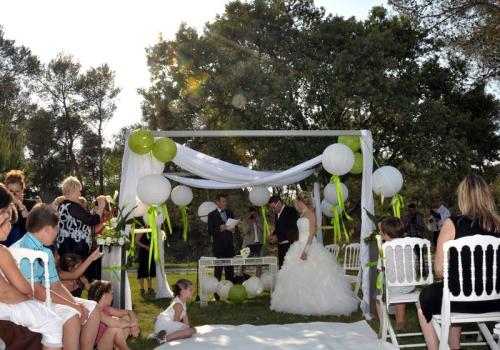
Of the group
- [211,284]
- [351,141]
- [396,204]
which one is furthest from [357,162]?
[211,284]

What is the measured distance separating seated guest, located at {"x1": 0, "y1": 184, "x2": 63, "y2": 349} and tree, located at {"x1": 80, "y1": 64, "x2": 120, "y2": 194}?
25825 mm

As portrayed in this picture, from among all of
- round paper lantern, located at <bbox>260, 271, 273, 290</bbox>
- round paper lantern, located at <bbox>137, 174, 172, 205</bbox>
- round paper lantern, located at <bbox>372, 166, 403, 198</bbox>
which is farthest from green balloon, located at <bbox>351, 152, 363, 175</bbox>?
round paper lantern, located at <bbox>137, 174, 172, 205</bbox>

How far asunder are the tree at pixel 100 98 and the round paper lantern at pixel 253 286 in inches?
823

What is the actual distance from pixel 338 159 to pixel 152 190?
2483 mm

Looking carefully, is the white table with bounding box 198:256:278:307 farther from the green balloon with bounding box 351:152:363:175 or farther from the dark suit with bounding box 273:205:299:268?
the green balloon with bounding box 351:152:363:175

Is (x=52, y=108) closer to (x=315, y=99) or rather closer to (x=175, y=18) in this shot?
(x=175, y=18)

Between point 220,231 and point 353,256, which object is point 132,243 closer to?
point 220,231

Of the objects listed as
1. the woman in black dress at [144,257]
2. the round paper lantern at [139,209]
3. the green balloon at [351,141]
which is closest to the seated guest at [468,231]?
the green balloon at [351,141]

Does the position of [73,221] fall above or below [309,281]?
above

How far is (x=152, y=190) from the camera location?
6996mm

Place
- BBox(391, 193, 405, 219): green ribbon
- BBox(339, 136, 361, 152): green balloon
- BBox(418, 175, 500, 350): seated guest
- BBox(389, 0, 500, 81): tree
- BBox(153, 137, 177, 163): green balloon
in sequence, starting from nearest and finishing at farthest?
BBox(418, 175, 500, 350): seated guest < BBox(153, 137, 177, 163): green balloon < BBox(391, 193, 405, 219): green ribbon < BBox(339, 136, 361, 152): green balloon < BBox(389, 0, 500, 81): tree

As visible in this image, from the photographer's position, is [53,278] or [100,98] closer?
[53,278]

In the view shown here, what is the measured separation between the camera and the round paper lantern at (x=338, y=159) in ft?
25.0

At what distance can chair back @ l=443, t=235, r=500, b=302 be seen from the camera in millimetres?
3777
